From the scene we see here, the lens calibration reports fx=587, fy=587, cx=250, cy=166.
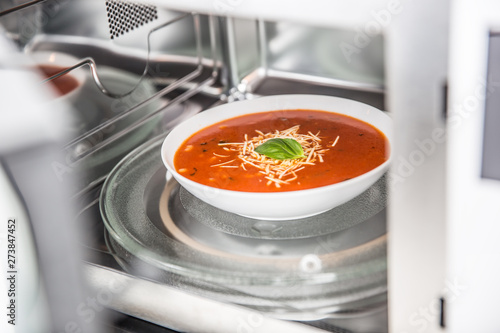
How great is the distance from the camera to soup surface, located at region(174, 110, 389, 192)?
750mm

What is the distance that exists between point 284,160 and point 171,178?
188mm

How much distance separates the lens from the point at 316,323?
631mm

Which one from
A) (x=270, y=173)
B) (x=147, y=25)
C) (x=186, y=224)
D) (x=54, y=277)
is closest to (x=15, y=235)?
(x=54, y=277)

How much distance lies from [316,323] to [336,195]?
0.15 m

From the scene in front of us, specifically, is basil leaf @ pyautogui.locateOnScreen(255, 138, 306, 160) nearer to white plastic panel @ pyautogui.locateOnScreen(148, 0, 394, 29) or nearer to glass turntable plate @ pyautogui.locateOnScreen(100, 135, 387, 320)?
glass turntable plate @ pyautogui.locateOnScreen(100, 135, 387, 320)

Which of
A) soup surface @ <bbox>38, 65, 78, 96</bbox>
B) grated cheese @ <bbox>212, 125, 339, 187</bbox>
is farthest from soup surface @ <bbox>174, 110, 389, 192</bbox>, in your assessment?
soup surface @ <bbox>38, 65, 78, 96</bbox>

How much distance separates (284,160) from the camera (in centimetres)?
78

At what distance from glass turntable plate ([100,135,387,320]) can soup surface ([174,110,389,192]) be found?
6cm

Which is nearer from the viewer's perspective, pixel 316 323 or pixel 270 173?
pixel 316 323

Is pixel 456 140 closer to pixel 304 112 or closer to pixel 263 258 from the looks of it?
pixel 263 258

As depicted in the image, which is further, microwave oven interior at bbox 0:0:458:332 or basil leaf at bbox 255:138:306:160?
basil leaf at bbox 255:138:306:160

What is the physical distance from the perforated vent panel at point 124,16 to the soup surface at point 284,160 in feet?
0.65

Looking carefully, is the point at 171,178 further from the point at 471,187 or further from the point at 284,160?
the point at 471,187

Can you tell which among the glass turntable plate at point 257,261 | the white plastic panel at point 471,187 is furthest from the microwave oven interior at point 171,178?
the white plastic panel at point 471,187
